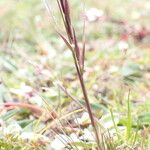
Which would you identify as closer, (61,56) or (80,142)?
(80,142)

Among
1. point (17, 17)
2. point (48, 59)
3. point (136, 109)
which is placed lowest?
point (136, 109)

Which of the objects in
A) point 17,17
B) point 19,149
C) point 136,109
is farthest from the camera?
point 17,17

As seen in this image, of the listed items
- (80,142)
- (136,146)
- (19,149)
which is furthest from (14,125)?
(136,146)

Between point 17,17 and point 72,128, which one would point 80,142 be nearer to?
point 72,128

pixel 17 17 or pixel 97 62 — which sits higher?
pixel 17 17

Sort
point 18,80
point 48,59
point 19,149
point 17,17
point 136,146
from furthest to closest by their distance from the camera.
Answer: point 17,17
point 48,59
point 18,80
point 19,149
point 136,146

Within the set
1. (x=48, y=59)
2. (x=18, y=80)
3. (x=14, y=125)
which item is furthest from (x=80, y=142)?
(x=48, y=59)
